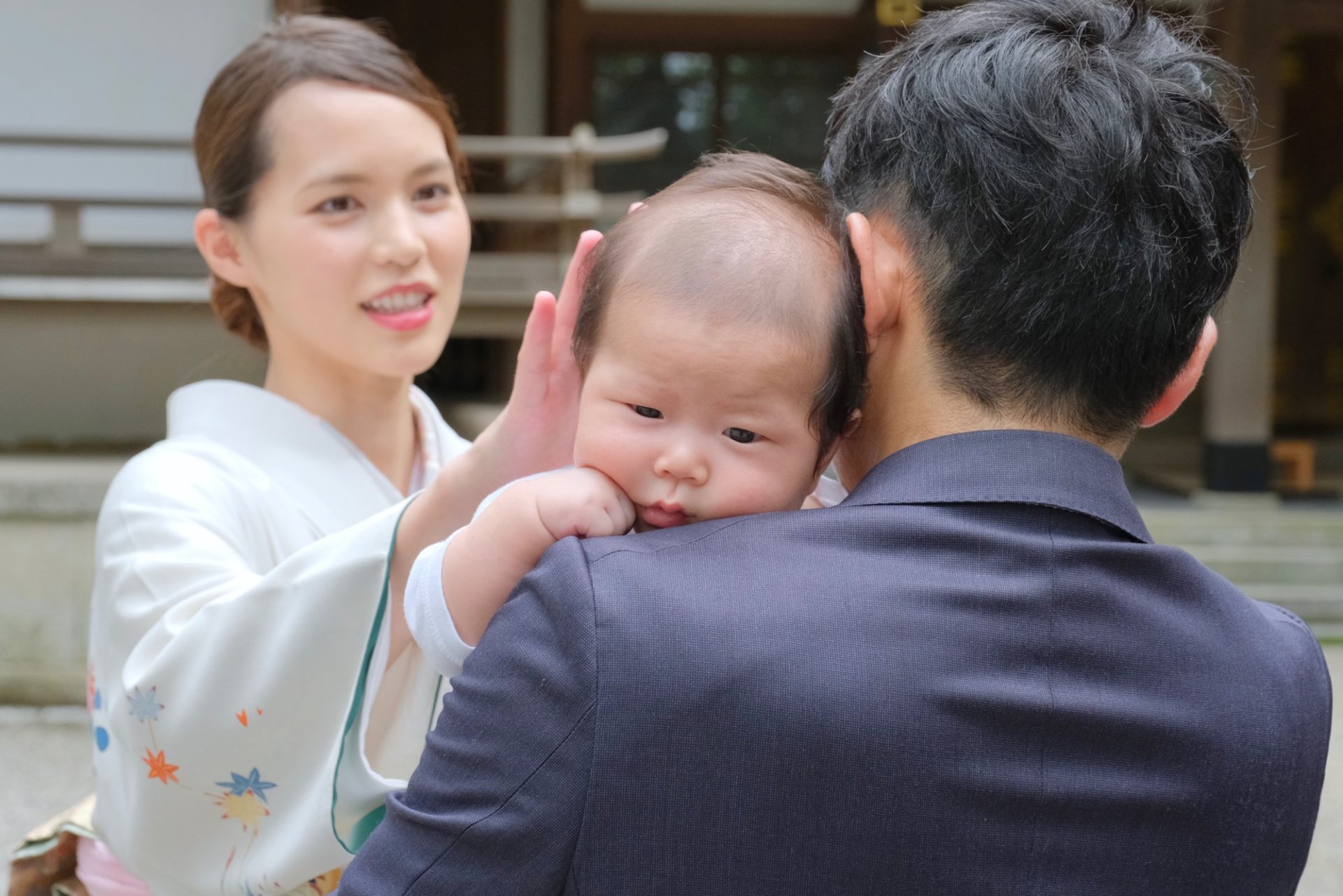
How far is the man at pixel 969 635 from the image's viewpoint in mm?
973

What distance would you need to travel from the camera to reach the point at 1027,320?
1.07 m

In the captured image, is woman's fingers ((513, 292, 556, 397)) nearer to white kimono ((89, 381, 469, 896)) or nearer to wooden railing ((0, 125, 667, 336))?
white kimono ((89, 381, 469, 896))

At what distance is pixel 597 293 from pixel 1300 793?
0.78 m

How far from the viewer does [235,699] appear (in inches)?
59.0

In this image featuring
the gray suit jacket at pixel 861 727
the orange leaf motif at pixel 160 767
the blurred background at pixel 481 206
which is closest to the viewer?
the gray suit jacket at pixel 861 727

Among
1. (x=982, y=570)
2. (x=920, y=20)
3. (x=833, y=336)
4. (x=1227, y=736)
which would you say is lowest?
(x=1227, y=736)

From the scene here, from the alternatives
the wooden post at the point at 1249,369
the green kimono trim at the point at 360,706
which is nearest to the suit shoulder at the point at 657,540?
the green kimono trim at the point at 360,706

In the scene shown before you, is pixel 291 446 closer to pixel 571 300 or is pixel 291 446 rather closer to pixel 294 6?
pixel 571 300

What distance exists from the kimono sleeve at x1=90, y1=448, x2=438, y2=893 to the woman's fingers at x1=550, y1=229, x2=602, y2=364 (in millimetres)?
280

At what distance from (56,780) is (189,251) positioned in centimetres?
364

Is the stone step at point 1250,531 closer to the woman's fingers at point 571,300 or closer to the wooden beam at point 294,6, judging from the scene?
the wooden beam at point 294,6

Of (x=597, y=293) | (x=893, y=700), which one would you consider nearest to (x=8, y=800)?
(x=597, y=293)

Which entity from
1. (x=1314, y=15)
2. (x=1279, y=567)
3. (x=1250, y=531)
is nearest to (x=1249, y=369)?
(x=1250, y=531)

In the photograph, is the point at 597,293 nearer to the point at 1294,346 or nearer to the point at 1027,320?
the point at 1027,320
